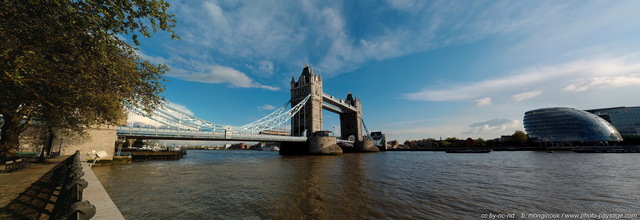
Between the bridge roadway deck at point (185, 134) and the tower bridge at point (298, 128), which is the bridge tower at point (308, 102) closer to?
the tower bridge at point (298, 128)

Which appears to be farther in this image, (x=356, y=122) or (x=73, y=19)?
(x=356, y=122)

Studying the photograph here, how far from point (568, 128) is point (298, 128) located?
112637mm

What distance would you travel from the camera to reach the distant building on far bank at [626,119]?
398ft

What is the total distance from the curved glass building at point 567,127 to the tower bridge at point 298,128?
69989mm

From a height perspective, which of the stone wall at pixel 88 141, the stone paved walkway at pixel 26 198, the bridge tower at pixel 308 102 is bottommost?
the stone paved walkway at pixel 26 198

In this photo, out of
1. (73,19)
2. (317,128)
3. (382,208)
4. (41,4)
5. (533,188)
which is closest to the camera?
(41,4)

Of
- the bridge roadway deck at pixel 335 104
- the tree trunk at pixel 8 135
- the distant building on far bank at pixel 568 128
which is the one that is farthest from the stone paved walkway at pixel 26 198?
the distant building on far bank at pixel 568 128

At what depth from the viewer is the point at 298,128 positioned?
7281cm

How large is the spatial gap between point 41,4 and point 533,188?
23.2 m

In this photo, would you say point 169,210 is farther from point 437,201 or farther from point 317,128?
point 317,128

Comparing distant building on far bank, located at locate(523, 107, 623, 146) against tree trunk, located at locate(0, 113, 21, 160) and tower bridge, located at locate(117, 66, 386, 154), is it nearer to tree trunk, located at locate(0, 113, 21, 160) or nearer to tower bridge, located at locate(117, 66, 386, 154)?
tower bridge, located at locate(117, 66, 386, 154)

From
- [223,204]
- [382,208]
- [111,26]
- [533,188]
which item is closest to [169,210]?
[223,204]

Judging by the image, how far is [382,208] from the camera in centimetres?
905

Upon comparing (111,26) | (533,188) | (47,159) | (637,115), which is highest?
(637,115)
